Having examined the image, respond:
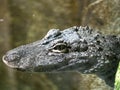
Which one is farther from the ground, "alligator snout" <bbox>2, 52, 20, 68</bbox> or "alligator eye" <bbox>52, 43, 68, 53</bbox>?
"alligator eye" <bbox>52, 43, 68, 53</bbox>

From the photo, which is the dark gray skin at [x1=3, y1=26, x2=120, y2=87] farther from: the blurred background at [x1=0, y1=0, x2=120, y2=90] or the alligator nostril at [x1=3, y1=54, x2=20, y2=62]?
the blurred background at [x1=0, y1=0, x2=120, y2=90]

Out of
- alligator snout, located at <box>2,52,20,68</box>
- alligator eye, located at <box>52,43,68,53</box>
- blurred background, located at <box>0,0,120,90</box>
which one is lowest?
alligator snout, located at <box>2,52,20,68</box>

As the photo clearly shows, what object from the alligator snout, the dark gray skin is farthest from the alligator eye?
the alligator snout

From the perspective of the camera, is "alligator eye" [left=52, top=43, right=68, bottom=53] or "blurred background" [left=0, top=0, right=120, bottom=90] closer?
"alligator eye" [left=52, top=43, right=68, bottom=53]

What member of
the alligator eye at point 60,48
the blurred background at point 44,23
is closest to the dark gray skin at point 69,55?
the alligator eye at point 60,48

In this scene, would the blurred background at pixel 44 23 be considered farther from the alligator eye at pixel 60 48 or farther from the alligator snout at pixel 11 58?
the alligator snout at pixel 11 58

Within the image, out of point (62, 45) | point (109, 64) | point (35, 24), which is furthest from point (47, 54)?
point (35, 24)

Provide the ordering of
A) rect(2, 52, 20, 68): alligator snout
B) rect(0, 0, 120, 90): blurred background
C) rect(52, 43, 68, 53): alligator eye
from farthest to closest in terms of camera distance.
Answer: rect(0, 0, 120, 90): blurred background
rect(52, 43, 68, 53): alligator eye
rect(2, 52, 20, 68): alligator snout

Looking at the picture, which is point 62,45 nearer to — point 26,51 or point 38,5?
point 26,51
